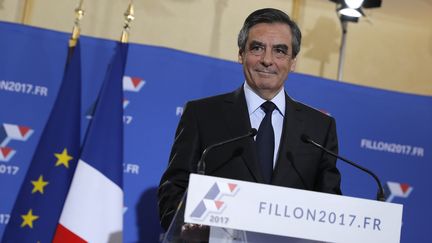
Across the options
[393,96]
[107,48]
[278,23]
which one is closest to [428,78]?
[393,96]

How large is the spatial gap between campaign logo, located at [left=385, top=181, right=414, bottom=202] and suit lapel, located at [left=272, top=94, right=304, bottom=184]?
4.85 feet

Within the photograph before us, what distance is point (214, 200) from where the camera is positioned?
66.4 inches

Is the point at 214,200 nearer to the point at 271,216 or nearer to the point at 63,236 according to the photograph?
the point at 271,216

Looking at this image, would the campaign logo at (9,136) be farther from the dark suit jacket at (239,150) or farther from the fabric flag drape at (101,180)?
the dark suit jacket at (239,150)

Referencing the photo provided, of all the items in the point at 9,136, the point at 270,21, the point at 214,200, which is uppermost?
the point at 270,21

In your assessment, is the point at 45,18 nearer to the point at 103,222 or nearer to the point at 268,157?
the point at 103,222

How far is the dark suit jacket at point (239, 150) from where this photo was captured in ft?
7.86

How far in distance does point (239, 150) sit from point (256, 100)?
264mm

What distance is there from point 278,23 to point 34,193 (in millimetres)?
1632

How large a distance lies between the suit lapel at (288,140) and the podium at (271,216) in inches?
25.4

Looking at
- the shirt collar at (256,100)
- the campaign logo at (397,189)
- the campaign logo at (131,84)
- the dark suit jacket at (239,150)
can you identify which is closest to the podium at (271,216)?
the dark suit jacket at (239,150)

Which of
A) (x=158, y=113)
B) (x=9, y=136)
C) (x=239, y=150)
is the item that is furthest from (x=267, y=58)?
(x=9, y=136)

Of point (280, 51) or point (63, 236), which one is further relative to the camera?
point (63, 236)

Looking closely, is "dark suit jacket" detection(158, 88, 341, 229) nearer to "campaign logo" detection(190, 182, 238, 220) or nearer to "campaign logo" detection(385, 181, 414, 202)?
"campaign logo" detection(190, 182, 238, 220)
